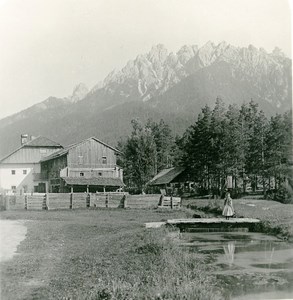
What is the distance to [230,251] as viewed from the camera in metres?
16.4

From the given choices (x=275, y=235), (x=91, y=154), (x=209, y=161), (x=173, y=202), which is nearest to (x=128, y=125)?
(x=91, y=154)

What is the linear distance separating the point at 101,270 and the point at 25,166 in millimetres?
54561

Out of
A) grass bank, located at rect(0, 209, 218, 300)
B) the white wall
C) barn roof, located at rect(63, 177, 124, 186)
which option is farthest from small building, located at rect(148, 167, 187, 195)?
grass bank, located at rect(0, 209, 218, 300)

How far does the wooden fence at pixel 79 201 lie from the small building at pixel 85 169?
15.9 m

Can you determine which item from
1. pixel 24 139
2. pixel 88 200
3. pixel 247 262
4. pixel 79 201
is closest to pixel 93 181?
pixel 88 200

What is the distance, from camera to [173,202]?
116ft

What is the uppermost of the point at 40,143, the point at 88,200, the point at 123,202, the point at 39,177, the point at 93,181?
the point at 40,143

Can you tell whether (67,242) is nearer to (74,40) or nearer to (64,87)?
(64,87)

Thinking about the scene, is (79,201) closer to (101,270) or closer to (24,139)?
(101,270)

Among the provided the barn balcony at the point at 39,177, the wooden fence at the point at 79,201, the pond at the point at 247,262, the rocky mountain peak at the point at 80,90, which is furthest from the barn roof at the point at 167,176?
the pond at the point at 247,262

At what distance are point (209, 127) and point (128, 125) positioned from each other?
74.5 metres

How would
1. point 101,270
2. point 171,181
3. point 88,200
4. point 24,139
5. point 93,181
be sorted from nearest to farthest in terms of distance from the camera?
point 101,270
point 88,200
point 93,181
point 171,181
point 24,139

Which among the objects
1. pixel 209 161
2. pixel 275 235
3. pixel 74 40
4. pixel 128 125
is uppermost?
pixel 128 125

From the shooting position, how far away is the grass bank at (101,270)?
29.3 feet
